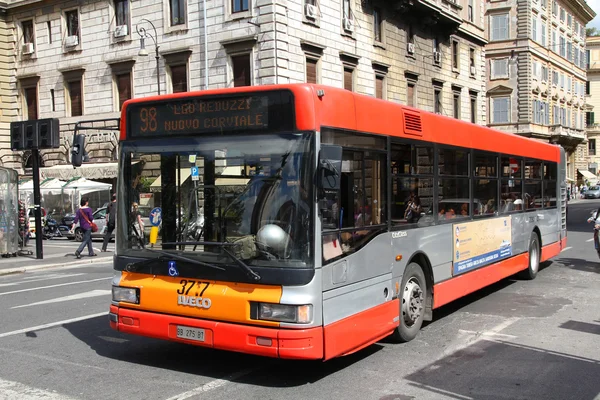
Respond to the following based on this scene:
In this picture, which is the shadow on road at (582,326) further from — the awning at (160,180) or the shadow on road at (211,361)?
the awning at (160,180)

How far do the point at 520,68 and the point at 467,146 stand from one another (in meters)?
56.3

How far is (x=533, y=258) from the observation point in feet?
41.2

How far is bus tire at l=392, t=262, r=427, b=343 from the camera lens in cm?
727

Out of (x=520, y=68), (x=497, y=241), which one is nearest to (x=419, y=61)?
(x=520, y=68)

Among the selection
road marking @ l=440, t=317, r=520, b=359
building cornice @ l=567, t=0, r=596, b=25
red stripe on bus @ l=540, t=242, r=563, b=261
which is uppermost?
building cornice @ l=567, t=0, r=596, b=25

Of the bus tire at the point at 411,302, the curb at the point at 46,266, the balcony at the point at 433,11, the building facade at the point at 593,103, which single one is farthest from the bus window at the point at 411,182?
the building facade at the point at 593,103

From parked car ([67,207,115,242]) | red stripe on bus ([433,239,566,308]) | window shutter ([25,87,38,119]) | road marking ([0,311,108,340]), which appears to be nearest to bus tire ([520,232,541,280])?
red stripe on bus ([433,239,566,308])

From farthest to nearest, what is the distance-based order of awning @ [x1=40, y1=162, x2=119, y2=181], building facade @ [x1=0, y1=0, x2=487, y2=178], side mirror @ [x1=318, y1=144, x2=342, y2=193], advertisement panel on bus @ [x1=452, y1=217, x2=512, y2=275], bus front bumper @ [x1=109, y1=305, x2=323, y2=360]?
1. awning @ [x1=40, y1=162, x2=119, y2=181]
2. building facade @ [x1=0, y1=0, x2=487, y2=178]
3. advertisement panel on bus @ [x1=452, y1=217, x2=512, y2=275]
4. side mirror @ [x1=318, y1=144, x2=342, y2=193]
5. bus front bumper @ [x1=109, y1=305, x2=323, y2=360]

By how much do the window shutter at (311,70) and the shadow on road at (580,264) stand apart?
16.4 metres

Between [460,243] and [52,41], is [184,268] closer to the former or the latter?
[460,243]

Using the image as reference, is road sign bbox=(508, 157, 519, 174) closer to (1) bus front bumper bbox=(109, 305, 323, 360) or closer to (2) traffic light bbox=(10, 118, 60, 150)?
(1) bus front bumper bbox=(109, 305, 323, 360)

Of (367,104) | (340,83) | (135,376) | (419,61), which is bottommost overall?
(135,376)

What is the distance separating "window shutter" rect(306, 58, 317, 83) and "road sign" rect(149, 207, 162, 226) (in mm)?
23764

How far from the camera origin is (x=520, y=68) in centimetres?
6097
